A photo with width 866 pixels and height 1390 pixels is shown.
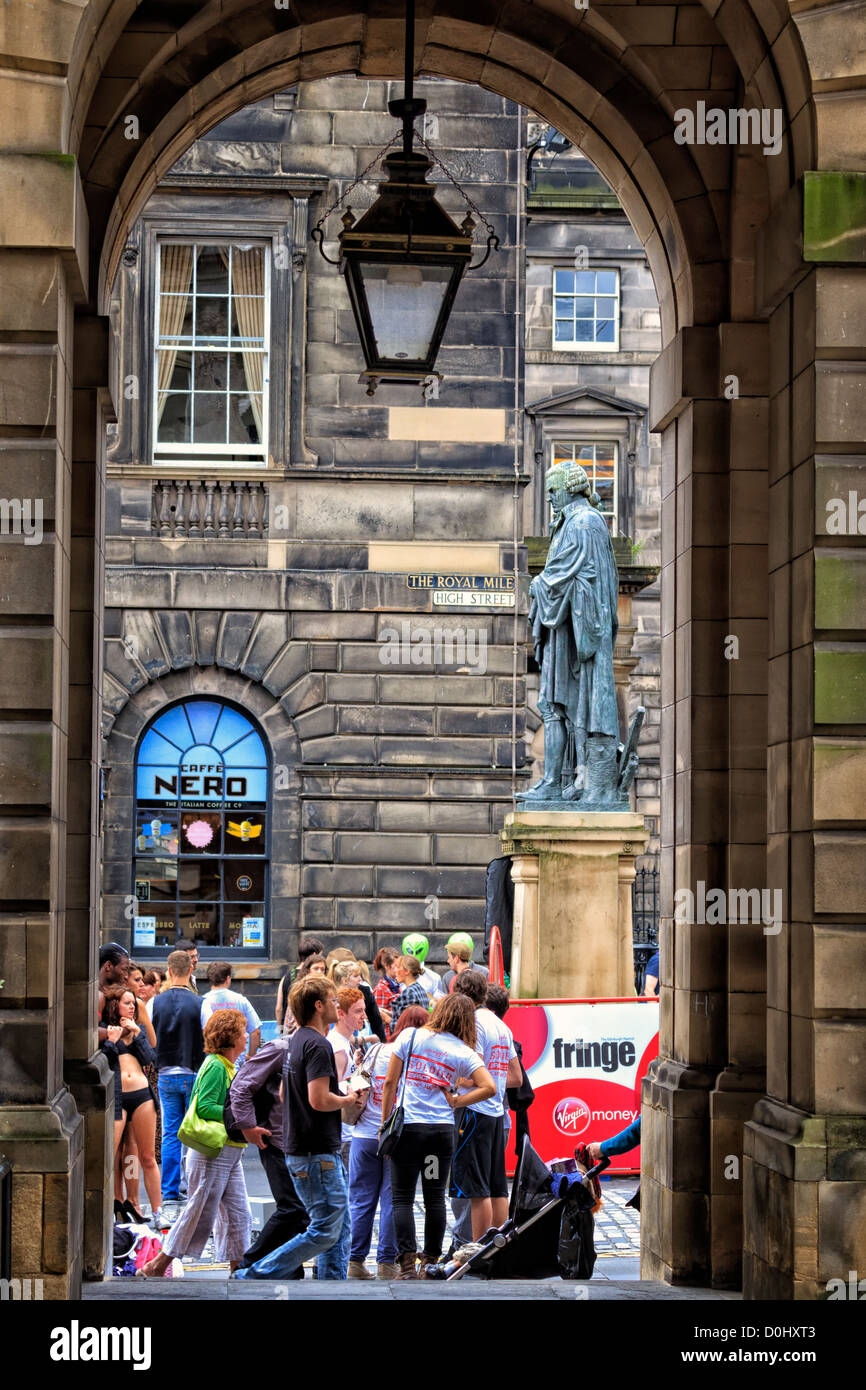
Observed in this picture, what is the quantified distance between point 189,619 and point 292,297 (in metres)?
4.20

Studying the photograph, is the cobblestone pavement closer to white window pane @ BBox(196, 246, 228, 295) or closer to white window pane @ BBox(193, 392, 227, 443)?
white window pane @ BBox(193, 392, 227, 443)

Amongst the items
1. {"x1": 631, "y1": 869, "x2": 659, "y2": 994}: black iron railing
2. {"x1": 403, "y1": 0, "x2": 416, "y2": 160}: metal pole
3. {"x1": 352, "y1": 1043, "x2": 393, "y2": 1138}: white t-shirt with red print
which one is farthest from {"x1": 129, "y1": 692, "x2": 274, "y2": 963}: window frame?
{"x1": 403, "y1": 0, "x2": 416, "y2": 160}: metal pole

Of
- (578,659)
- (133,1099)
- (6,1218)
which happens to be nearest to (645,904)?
(578,659)

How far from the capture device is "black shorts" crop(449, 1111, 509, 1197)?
10750 mm

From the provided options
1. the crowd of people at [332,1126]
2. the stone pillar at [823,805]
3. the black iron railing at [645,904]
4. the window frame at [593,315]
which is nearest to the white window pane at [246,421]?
the black iron railing at [645,904]

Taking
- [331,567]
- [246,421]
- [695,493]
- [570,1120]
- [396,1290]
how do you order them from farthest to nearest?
[246,421] → [331,567] → [570,1120] → [695,493] → [396,1290]

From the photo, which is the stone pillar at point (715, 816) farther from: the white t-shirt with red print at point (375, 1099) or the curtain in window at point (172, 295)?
the curtain in window at point (172, 295)

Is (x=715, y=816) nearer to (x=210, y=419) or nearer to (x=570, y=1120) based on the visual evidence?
(x=570, y=1120)

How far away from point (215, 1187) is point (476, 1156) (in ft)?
5.53

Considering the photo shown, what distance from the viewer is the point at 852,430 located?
6.59 m

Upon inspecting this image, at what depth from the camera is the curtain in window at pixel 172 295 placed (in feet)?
78.3

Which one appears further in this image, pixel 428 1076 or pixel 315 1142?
pixel 428 1076

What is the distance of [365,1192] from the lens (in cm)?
1101

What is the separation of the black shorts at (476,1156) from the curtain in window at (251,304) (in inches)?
568
